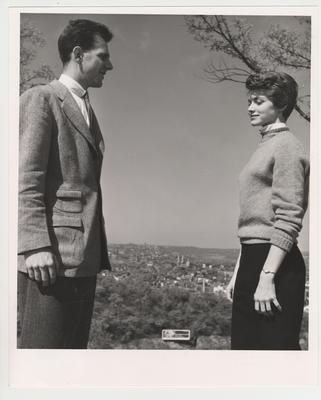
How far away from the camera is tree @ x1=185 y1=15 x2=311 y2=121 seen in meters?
3.46

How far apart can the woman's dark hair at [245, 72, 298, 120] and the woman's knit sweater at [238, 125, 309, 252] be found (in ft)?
0.44

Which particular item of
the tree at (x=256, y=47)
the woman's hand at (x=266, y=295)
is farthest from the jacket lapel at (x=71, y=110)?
the woman's hand at (x=266, y=295)

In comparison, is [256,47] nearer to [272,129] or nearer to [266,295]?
[272,129]

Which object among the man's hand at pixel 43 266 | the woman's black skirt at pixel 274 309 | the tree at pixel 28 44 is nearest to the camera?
the man's hand at pixel 43 266

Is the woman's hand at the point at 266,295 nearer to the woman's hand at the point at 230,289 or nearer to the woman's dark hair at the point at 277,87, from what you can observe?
the woman's hand at the point at 230,289

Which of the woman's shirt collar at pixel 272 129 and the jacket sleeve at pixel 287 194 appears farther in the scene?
the woman's shirt collar at pixel 272 129

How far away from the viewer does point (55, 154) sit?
3.23 meters

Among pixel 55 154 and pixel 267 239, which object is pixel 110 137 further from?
pixel 267 239

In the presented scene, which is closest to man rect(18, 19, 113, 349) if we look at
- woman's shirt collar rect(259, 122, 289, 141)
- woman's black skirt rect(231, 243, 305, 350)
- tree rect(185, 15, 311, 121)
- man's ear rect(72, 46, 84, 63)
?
man's ear rect(72, 46, 84, 63)

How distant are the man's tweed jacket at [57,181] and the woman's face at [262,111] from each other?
94cm

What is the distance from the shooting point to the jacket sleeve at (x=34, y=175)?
3.19 meters

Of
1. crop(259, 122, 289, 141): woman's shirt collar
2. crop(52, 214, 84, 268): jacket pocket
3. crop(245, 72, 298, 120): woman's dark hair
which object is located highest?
crop(245, 72, 298, 120): woman's dark hair

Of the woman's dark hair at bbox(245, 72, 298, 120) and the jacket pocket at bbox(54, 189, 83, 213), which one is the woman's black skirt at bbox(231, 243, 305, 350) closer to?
the woman's dark hair at bbox(245, 72, 298, 120)
